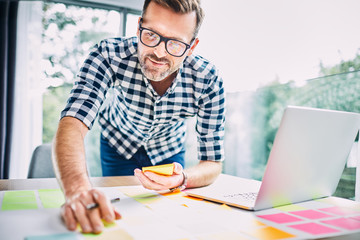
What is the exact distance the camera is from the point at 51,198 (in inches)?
36.9

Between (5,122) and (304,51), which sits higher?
(304,51)

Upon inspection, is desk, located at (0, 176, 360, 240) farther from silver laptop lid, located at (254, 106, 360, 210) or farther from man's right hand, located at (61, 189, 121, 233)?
silver laptop lid, located at (254, 106, 360, 210)

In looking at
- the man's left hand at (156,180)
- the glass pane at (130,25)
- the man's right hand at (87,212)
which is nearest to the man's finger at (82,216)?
the man's right hand at (87,212)

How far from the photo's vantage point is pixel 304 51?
70.0 inches

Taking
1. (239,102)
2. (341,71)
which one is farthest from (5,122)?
(341,71)

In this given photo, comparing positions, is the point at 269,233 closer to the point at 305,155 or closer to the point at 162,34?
the point at 305,155

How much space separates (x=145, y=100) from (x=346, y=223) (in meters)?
0.94

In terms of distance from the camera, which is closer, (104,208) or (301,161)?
(104,208)

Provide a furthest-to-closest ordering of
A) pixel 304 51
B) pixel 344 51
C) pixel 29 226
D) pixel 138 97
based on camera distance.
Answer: pixel 304 51, pixel 344 51, pixel 138 97, pixel 29 226

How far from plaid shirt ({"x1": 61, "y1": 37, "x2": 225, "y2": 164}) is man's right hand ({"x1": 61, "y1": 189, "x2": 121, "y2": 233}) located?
46cm

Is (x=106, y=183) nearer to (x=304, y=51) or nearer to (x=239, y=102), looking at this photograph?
(x=304, y=51)

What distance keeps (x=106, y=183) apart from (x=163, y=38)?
0.62 m

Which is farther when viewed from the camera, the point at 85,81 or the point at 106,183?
the point at 106,183

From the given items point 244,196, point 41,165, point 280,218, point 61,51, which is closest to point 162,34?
point 244,196
